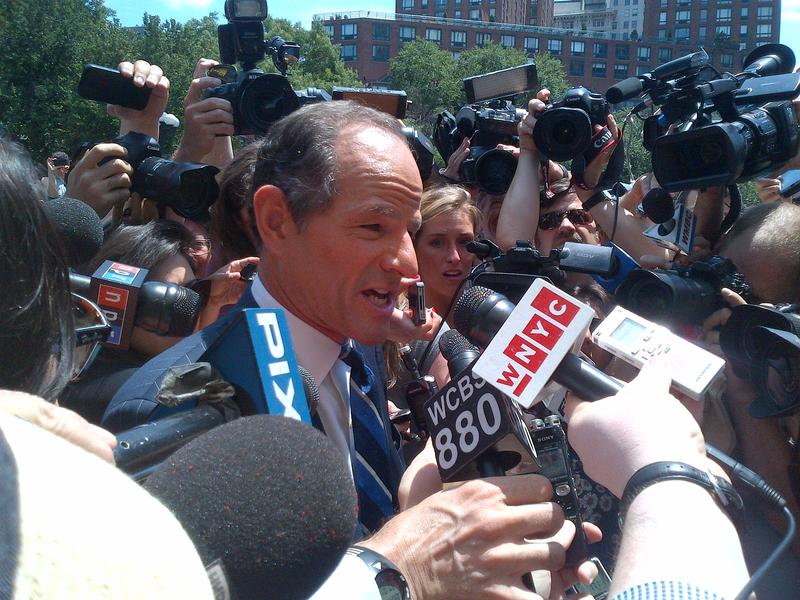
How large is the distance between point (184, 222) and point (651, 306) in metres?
1.96

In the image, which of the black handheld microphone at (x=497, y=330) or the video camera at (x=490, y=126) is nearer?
the black handheld microphone at (x=497, y=330)

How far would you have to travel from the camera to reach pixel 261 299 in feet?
6.32

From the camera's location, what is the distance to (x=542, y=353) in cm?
145

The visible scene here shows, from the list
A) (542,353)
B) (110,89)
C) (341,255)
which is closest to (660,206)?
(341,255)

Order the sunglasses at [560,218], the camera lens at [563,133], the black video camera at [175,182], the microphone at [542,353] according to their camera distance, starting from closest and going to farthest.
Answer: the microphone at [542,353]
the black video camera at [175,182]
the camera lens at [563,133]
the sunglasses at [560,218]

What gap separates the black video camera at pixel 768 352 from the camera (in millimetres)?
1989

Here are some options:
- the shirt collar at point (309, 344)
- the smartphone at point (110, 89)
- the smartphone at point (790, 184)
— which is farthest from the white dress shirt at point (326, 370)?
the smartphone at point (790, 184)

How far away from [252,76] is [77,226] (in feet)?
3.93

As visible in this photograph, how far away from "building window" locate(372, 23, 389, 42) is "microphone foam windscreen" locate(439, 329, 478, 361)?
8247cm

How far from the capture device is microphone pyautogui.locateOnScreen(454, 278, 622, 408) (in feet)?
4.62

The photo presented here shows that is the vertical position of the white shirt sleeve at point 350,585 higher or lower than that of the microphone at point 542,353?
lower

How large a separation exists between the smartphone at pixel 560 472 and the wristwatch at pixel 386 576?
0.34m

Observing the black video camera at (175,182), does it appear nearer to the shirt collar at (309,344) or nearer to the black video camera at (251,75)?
the black video camera at (251,75)

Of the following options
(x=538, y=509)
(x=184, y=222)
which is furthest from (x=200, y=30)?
(x=538, y=509)
